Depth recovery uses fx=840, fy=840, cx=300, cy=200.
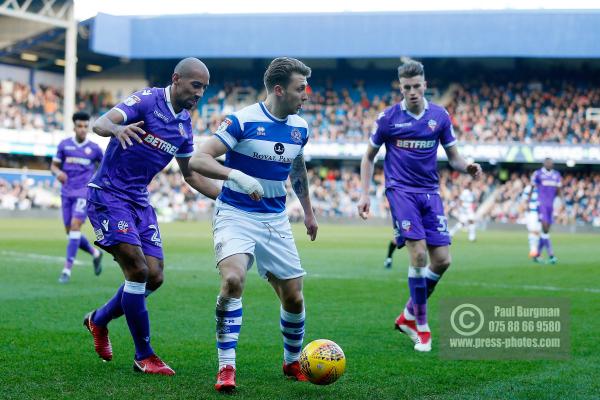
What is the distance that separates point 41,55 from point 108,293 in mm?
41975

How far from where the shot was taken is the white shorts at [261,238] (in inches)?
229

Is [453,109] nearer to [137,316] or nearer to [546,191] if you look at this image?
[546,191]

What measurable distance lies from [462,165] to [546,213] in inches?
483

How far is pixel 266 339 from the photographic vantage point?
25.4ft

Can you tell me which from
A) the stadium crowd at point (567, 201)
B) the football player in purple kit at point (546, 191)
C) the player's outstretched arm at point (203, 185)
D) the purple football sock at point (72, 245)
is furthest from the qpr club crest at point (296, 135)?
the stadium crowd at point (567, 201)

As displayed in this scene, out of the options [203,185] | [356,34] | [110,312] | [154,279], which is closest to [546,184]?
[203,185]

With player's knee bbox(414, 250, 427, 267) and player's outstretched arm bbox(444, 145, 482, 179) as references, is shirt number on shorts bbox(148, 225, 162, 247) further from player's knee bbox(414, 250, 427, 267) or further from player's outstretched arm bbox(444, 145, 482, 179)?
player's outstretched arm bbox(444, 145, 482, 179)

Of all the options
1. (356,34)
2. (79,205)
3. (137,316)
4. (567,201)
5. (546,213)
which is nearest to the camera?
(137,316)

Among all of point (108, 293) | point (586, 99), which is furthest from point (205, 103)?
point (108, 293)

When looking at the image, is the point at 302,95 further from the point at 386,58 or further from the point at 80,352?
the point at 386,58

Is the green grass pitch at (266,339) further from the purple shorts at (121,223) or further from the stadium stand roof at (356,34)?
the stadium stand roof at (356,34)

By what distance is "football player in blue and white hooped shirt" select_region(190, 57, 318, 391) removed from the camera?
18.7 feet

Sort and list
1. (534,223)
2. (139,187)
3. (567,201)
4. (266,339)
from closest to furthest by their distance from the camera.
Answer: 1. (139,187)
2. (266,339)
3. (534,223)
4. (567,201)

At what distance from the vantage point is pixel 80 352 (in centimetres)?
688
